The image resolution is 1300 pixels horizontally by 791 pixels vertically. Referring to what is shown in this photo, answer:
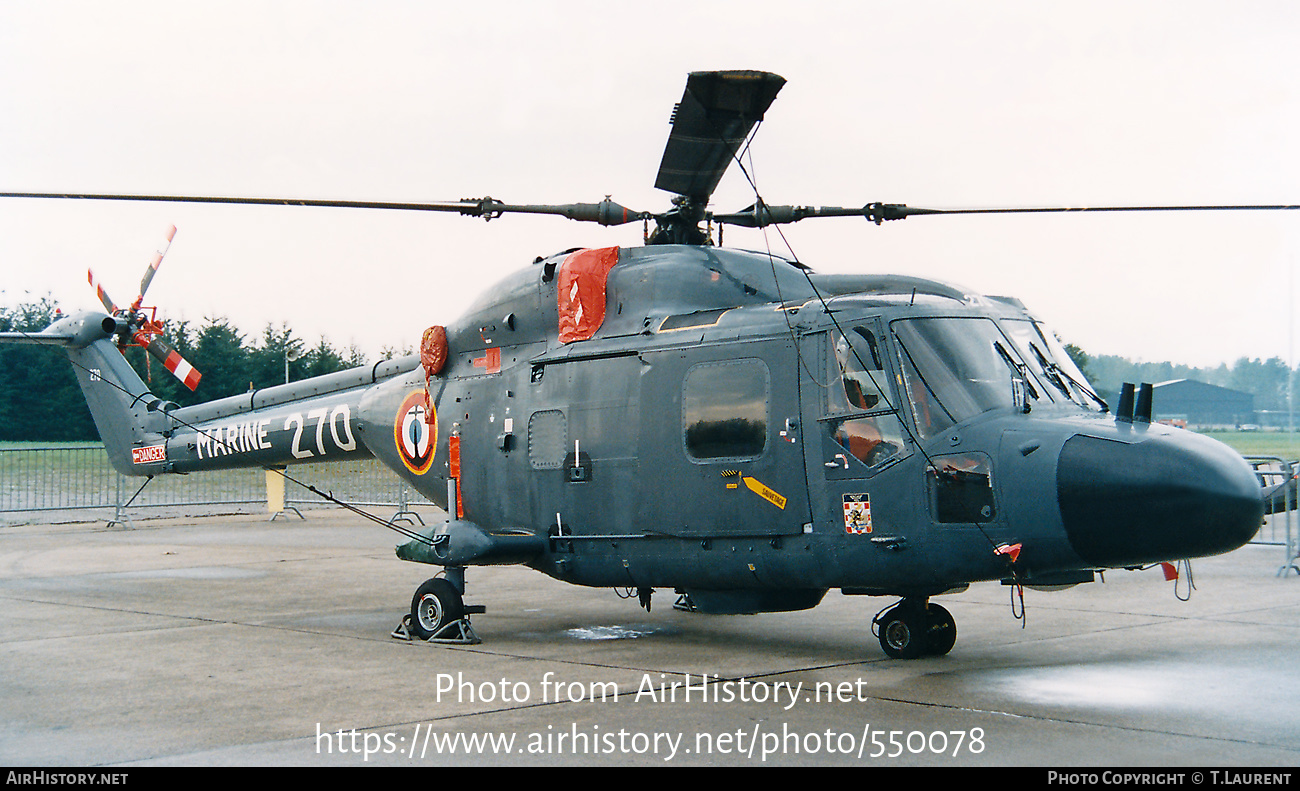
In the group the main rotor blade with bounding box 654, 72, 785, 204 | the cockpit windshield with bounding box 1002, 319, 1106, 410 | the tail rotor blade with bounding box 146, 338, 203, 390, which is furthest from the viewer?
the tail rotor blade with bounding box 146, 338, 203, 390

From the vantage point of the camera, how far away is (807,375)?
8.24 m

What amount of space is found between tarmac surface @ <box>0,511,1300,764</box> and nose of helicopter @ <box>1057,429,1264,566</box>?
0.99 m

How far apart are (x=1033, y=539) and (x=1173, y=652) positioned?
2700 millimetres

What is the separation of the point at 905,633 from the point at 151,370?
42570 mm

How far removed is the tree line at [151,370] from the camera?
42.3m

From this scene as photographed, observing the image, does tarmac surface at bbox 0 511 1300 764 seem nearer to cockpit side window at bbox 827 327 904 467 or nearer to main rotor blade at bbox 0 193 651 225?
cockpit side window at bbox 827 327 904 467

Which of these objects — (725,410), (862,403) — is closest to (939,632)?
(862,403)

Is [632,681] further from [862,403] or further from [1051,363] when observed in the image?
[1051,363]

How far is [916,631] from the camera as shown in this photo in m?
8.71

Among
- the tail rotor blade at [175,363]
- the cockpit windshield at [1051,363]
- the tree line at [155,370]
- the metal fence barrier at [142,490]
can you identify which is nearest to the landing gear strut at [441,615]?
the cockpit windshield at [1051,363]

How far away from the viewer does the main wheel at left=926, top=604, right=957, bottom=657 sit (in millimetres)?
8758

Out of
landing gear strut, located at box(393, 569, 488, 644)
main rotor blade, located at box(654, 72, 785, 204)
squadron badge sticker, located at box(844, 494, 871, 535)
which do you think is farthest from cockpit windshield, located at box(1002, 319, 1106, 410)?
landing gear strut, located at box(393, 569, 488, 644)

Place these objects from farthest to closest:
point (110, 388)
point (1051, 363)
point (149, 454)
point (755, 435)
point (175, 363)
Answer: point (175, 363)
point (110, 388)
point (149, 454)
point (755, 435)
point (1051, 363)

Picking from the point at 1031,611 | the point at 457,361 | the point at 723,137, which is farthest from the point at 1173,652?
the point at 457,361
